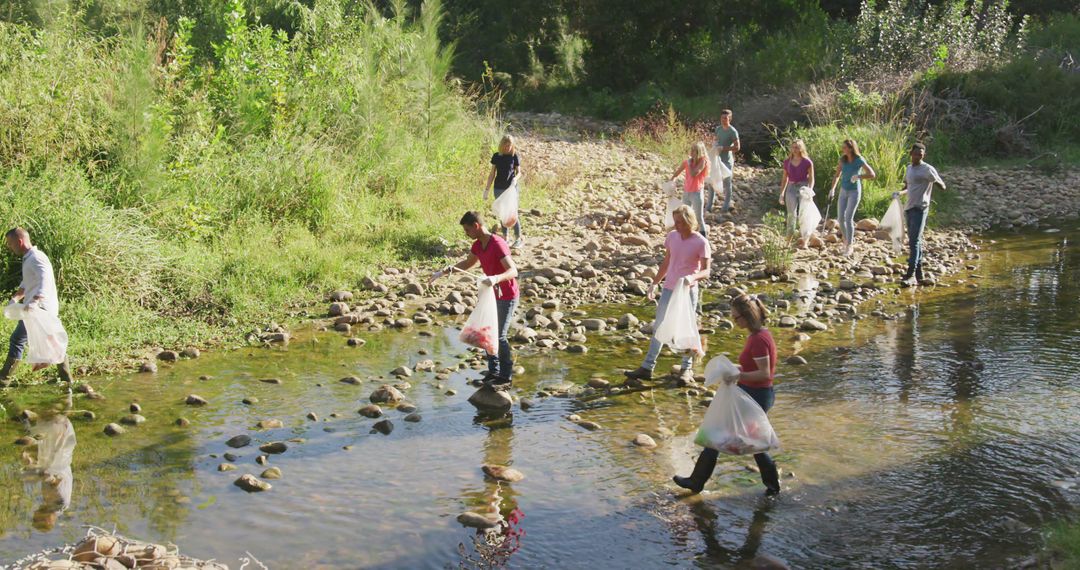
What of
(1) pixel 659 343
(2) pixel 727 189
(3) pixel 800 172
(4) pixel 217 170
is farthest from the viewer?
(2) pixel 727 189

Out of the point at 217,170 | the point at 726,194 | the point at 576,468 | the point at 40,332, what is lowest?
the point at 576,468

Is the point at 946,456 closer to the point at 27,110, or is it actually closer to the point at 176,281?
the point at 176,281

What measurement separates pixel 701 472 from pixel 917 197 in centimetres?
764

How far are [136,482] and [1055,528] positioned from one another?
6232 mm

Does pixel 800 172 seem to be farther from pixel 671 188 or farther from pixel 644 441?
pixel 644 441

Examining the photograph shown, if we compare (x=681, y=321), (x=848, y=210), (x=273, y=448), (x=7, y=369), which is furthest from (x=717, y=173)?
(x=7, y=369)

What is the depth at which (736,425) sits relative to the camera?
648 cm

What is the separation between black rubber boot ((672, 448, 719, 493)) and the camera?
6727mm

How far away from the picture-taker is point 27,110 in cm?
1189

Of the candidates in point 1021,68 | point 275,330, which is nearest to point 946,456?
point 275,330

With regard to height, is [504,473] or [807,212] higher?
[807,212]

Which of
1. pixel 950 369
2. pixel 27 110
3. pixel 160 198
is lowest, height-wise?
pixel 950 369

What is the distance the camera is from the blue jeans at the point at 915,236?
1299 cm

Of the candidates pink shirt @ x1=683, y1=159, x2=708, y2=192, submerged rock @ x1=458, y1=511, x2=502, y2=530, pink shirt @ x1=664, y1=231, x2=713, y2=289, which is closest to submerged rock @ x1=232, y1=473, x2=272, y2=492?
submerged rock @ x1=458, y1=511, x2=502, y2=530
